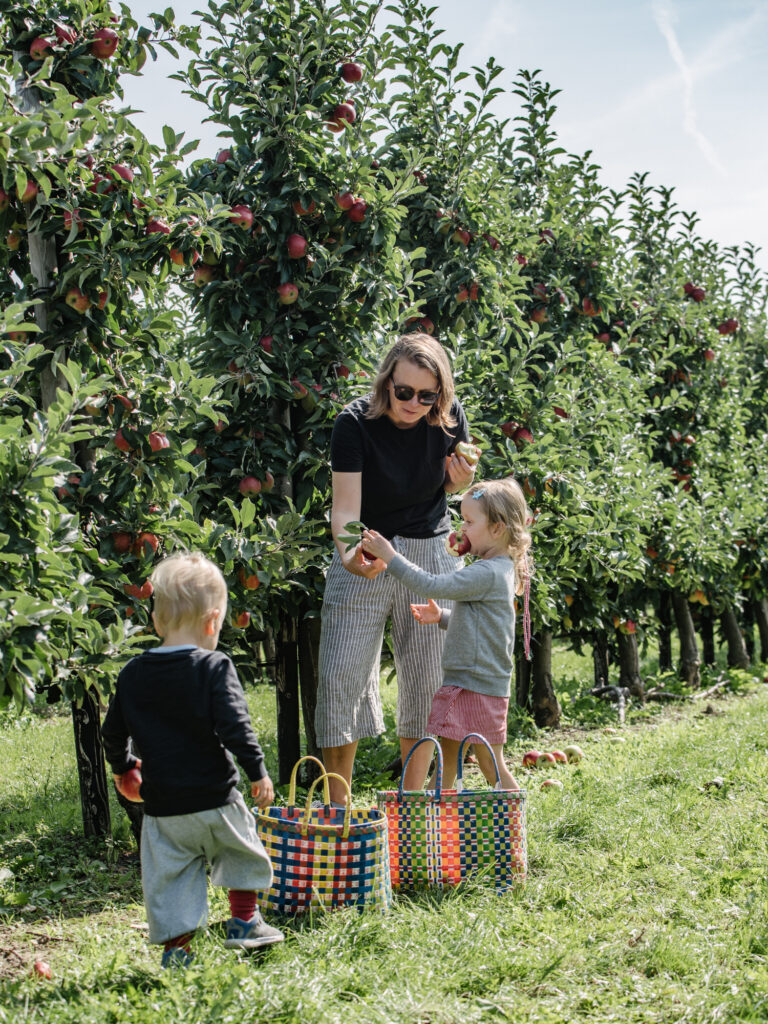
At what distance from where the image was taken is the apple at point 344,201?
15.5 ft

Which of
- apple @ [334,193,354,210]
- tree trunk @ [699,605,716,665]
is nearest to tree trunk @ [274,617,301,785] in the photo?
apple @ [334,193,354,210]

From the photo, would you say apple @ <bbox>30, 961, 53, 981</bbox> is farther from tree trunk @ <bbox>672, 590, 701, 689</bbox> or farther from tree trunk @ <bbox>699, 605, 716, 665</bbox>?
tree trunk @ <bbox>699, 605, 716, 665</bbox>

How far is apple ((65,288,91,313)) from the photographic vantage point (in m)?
3.74

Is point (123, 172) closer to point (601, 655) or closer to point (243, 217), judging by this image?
point (243, 217)

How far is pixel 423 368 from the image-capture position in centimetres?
353

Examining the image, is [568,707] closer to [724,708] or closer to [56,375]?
[724,708]

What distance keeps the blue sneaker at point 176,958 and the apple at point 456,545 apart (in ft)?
5.57

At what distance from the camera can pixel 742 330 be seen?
11.6m

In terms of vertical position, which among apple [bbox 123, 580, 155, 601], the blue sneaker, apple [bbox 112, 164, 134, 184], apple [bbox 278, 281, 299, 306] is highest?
apple [bbox 112, 164, 134, 184]

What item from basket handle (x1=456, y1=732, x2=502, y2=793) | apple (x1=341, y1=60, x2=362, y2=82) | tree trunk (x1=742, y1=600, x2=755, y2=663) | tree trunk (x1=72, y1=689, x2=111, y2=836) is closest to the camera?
basket handle (x1=456, y1=732, x2=502, y2=793)

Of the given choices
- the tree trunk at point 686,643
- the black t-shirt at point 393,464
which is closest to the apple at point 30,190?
the black t-shirt at point 393,464

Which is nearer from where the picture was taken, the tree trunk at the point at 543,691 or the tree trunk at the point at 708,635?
the tree trunk at the point at 543,691

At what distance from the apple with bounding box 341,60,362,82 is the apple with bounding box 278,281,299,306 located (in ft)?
3.46

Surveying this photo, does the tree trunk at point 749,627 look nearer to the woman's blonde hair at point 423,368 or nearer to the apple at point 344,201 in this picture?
the apple at point 344,201
